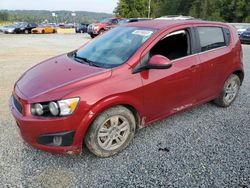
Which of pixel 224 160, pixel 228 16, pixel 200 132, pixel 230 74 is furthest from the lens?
pixel 228 16

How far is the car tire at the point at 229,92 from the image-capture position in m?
4.64

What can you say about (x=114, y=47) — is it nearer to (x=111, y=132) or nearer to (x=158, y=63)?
(x=158, y=63)

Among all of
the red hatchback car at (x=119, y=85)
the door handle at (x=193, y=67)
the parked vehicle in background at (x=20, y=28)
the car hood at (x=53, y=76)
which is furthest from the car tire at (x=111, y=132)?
the parked vehicle in background at (x=20, y=28)

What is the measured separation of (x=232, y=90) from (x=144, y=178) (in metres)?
2.91

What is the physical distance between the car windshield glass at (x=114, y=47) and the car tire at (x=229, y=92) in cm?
197

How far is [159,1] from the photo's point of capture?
68.4 metres

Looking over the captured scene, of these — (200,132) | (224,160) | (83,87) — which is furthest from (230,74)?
(83,87)

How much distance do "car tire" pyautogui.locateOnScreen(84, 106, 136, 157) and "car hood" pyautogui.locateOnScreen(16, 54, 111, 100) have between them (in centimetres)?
49

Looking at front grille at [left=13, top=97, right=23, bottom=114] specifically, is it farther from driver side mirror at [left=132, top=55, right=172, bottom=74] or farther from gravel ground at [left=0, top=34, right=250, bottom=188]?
driver side mirror at [left=132, top=55, right=172, bottom=74]

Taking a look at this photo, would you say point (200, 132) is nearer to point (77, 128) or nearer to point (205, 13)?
point (77, 128)

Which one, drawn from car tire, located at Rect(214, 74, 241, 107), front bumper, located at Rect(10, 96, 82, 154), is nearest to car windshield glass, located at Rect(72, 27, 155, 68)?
front bumper, located at Rect(10, 96, 82, 154)

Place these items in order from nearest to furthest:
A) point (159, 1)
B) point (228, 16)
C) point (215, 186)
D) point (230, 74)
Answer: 1. point (215, 186)
2. point (230, 74)
3. point (228, 16)
4. point (159, 1)

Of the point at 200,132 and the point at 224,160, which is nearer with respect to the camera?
the point at 224,160

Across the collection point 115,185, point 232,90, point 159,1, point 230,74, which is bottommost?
point 115,185
